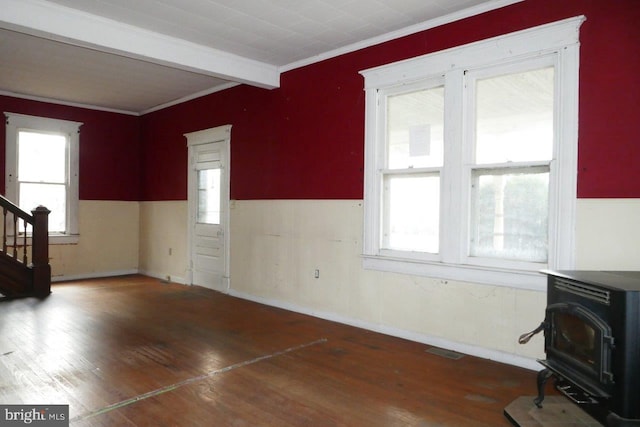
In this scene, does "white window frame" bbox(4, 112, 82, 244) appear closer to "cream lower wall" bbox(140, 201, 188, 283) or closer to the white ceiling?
the white ceiling

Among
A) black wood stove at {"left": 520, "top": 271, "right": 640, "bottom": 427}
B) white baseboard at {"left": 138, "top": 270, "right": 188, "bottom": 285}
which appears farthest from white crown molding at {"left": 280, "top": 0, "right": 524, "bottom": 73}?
white baseboard at {"left": 138, "top": 270, "right": 188, "bottom": 285}

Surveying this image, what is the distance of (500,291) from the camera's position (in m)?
3.48

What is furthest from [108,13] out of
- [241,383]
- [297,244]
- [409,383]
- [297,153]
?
[409,383]

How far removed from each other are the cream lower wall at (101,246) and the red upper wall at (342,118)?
23.3 inches

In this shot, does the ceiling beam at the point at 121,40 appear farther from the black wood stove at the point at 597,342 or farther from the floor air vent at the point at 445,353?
the black wood stove at the point at 597,342

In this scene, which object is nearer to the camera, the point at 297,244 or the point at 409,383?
the point at 409,383

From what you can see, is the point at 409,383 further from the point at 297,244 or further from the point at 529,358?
the point at 297,244

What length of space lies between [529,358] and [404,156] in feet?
6.61

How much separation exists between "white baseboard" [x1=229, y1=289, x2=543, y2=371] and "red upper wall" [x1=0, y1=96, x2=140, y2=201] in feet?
13.4

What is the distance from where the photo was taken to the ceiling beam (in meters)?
3.54

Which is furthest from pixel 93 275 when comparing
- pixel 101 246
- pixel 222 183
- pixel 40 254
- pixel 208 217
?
pixel 222 183

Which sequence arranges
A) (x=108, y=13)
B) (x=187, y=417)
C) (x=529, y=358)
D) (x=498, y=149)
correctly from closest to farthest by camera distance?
(x=187, y=417) → (x=529, y=358) → (x=498, y=149) → (x=108, y=13)

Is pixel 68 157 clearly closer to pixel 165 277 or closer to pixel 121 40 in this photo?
pixel 165 277

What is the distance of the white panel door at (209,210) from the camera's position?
6094mm
